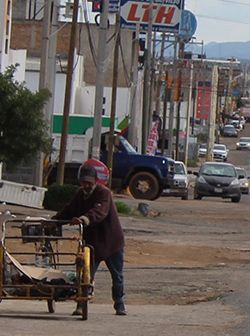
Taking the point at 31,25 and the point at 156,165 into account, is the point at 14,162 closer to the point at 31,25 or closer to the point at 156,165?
the point at 156,165

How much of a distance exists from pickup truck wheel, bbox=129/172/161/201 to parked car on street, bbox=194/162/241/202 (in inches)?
192

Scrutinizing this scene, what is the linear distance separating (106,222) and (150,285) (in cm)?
490

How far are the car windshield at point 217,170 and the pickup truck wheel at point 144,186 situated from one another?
5.28 m

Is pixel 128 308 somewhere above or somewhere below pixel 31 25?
below

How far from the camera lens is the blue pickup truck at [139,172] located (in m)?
41.5

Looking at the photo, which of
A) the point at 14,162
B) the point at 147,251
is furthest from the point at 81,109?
the point at 147,251

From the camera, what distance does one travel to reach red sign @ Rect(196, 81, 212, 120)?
370 feet

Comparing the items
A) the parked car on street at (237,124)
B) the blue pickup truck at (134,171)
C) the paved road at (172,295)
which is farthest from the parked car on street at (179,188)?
the parked car on street at (237,124)

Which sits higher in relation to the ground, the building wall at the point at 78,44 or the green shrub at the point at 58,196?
the building wall at the point at 78,44

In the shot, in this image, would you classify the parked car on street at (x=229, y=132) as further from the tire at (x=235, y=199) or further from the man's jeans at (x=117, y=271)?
the man's jeans at (x=117, y=271)

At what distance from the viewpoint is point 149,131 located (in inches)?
2414

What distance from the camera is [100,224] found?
13.0 m

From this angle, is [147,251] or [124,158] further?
[124,158]

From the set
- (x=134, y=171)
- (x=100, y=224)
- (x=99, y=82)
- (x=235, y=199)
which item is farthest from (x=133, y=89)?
(x=100, y=224)
